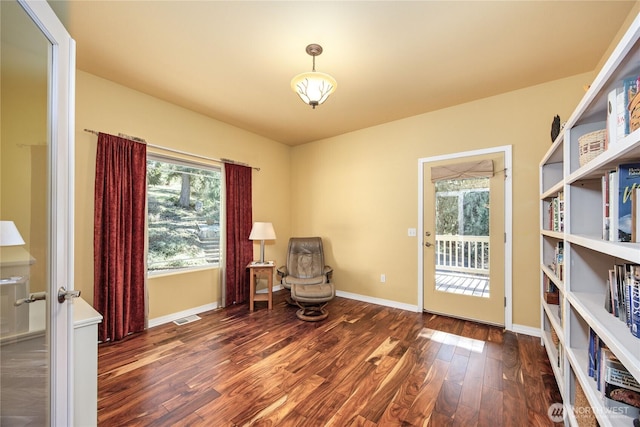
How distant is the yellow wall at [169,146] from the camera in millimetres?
2510

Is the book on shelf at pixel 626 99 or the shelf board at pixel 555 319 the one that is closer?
the book on shelf at pixel 626 99

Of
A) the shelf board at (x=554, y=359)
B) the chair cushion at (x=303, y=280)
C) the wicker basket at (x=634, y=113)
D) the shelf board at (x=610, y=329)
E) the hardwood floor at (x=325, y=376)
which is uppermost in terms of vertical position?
the wicker basket at (x=634, y=113)

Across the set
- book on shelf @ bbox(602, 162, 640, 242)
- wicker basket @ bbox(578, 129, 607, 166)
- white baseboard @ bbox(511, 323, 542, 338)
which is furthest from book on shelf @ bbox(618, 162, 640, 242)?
white baseboard @ bbox(511, 323, 542, 338)

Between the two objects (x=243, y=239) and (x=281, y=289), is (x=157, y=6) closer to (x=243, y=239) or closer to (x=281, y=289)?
(x=243, y=239)

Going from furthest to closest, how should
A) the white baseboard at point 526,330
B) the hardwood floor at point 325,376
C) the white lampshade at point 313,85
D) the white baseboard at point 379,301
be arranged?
the white baseboard at point 379,301 < the white baseboard at point 526,330 < the white lampshade at point 313,85 < the hardwood floor at point 325,376

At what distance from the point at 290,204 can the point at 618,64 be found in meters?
4.33

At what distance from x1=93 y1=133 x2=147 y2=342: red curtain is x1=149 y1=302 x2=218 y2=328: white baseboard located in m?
0.16

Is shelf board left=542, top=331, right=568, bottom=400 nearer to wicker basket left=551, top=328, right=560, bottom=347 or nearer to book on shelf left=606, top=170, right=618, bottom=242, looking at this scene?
wicker basket left=551, top=328, right=560, bottom=347

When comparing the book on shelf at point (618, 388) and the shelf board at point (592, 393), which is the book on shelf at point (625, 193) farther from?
the shelf board at point (592, 393)

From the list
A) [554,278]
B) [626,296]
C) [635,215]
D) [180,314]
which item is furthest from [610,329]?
[180,314]

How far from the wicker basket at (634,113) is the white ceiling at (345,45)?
1.25 meters

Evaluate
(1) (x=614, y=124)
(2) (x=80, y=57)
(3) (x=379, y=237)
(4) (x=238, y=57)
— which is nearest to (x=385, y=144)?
(3) (x=379, y=237)

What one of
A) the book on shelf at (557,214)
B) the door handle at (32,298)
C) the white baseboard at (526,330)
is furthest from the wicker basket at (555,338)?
the door handle at (32,298)

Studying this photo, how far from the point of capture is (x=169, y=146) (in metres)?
3.14
